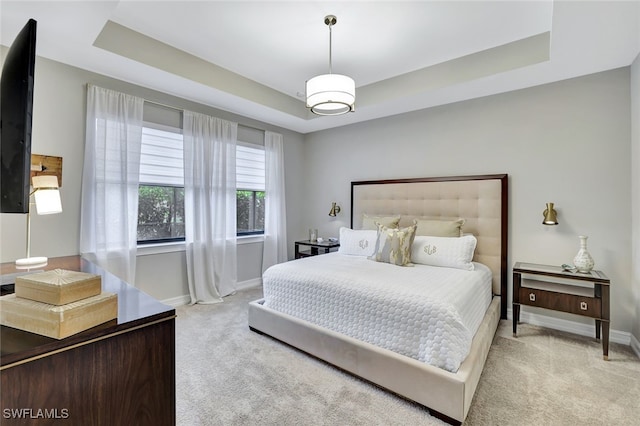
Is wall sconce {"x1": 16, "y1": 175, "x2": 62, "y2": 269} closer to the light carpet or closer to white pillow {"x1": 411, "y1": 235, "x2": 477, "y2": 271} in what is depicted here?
the light carpet

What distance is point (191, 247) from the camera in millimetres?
3697

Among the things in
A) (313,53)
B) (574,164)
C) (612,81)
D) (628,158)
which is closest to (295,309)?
(313,53)

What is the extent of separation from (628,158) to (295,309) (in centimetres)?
334

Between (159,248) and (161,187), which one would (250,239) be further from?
(161,187)

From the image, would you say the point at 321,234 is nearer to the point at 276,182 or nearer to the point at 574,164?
the point at 276,182

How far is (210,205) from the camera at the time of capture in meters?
3.82

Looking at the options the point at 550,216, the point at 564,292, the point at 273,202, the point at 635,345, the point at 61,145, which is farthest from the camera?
the point at 273,202

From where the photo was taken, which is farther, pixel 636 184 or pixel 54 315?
pixel 636 184

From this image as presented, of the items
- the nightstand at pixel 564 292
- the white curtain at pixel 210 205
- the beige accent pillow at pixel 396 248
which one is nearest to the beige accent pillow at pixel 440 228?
the beige accent pillow at pixel 396 248

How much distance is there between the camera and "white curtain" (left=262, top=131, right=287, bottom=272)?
4.63 m

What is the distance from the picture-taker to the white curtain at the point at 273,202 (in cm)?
463

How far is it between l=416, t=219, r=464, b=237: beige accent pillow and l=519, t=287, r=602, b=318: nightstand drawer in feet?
2.73

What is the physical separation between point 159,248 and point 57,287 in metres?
2.89

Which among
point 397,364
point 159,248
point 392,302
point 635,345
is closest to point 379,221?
point 392,302
